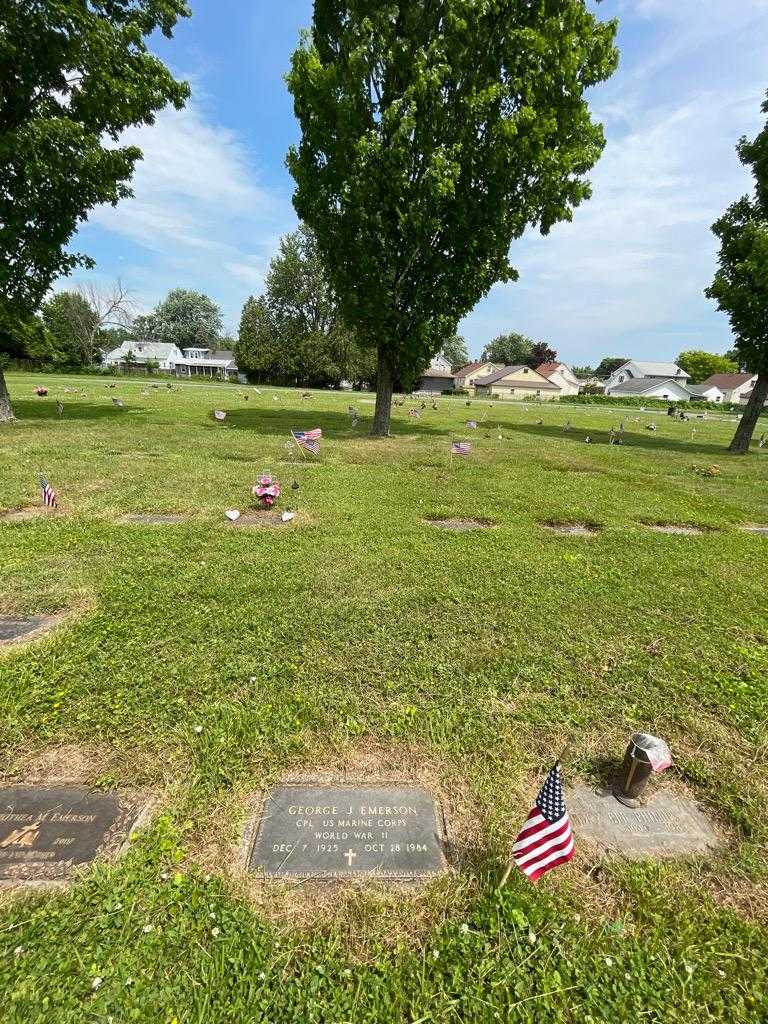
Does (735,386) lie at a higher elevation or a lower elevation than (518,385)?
higher

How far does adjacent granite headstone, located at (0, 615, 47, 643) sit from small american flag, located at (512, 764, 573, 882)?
3.98 m

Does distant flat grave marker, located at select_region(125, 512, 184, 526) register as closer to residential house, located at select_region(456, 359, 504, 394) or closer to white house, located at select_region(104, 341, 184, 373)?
white house, located at select_region(104, 341, 184, 373)

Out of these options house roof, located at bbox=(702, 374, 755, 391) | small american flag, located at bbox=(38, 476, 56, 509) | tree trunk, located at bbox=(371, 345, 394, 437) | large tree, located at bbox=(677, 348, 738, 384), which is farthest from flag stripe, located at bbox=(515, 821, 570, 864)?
large tree, located at bbox=(677, 348, 738, 384)

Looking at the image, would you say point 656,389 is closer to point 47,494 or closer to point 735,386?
point 735,386

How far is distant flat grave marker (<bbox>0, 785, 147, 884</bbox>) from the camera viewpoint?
2131mm

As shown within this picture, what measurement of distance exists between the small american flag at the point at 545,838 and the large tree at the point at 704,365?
13055 cm

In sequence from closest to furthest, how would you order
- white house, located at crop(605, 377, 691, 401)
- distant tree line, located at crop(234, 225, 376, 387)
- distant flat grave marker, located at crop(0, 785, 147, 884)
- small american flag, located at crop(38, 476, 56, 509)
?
1. distant flat grave marker, located at crop(0, 785, 147, 884)
2. small american flag, located at crop(38, 476, 56, 509)
3. distant tree line, located at crop(234, 225, 376, 387)
4. white house, located at crop(605, 377, 691, 401)

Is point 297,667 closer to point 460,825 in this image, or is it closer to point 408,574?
point 460,825

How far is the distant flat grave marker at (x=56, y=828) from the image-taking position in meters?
2.13

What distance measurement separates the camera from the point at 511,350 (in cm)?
11588

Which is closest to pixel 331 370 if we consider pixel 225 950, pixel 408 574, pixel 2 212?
pixel 2 212

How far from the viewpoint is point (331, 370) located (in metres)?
57.5

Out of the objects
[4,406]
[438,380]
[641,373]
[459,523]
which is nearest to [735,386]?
[641,373]

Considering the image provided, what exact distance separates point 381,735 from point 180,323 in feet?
385
